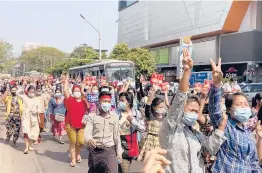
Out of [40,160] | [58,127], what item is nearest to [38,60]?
[58,127]

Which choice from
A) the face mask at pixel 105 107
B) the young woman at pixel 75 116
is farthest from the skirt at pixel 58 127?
the face mask at pixel 105 107

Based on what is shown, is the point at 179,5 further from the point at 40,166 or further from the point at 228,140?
the point at 228,140

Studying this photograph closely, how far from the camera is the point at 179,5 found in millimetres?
50969

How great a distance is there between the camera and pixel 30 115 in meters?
8.62

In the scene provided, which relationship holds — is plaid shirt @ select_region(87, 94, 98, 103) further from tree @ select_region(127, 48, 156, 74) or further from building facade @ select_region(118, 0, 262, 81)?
tree @ select_region(127, 48, 156, 74)

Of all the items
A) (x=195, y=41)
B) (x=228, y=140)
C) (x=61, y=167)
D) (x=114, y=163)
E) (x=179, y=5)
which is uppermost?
(x=179, y=5)

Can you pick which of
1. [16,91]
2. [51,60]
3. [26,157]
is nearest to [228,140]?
[26,157]

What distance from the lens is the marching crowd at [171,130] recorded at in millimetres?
2996

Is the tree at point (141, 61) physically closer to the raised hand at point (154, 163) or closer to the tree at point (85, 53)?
the tree at point (85, 53)

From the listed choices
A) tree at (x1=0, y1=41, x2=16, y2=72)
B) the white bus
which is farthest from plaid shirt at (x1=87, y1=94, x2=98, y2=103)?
the white bus

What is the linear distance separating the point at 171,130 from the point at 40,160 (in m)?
5.08

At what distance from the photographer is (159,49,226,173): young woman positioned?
9.73 feet

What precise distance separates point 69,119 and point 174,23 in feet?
154

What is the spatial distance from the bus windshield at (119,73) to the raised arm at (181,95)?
1915cm
